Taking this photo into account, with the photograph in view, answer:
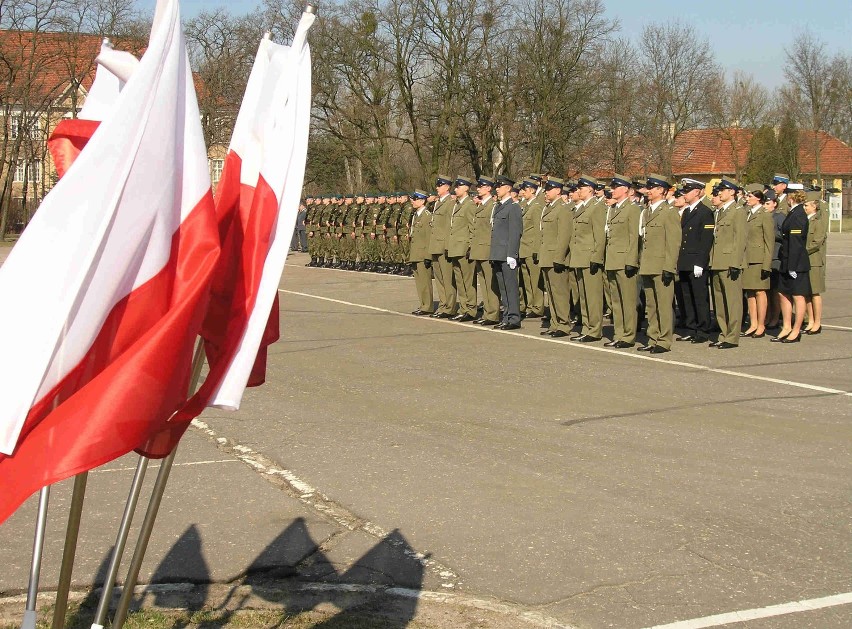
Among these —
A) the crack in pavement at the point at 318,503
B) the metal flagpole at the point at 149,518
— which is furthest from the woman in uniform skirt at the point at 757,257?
the metal flagpole at the point at 149,518

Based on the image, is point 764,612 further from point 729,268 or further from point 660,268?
point 729,268

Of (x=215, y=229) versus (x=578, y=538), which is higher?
(x=215, y=229)

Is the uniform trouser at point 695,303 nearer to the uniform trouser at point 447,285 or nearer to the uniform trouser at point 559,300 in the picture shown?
the uniform trouser at point 559,300

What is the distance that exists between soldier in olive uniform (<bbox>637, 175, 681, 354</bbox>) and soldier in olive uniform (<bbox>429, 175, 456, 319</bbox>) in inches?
171

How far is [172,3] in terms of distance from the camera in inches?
117

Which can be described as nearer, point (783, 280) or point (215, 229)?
point (215, 229)

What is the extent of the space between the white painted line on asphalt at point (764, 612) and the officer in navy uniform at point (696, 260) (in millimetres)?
9484

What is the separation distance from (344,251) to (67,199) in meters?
28.1

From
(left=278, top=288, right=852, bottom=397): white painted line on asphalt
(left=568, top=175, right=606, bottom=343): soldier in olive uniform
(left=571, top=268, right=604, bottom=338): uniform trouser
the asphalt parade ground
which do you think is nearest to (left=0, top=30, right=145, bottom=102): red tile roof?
(left=278, top=288, right=852, bottom=397): white painted line on asphalt

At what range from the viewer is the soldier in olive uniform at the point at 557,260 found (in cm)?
1491

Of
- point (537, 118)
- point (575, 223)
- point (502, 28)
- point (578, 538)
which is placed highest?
point (502, 28)

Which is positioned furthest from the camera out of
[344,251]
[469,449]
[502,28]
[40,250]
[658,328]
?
[502,28]

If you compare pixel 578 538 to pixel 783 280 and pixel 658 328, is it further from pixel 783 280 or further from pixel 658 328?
pixel 783 280

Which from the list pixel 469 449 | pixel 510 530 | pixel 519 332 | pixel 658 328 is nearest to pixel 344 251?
pixel 519 332
